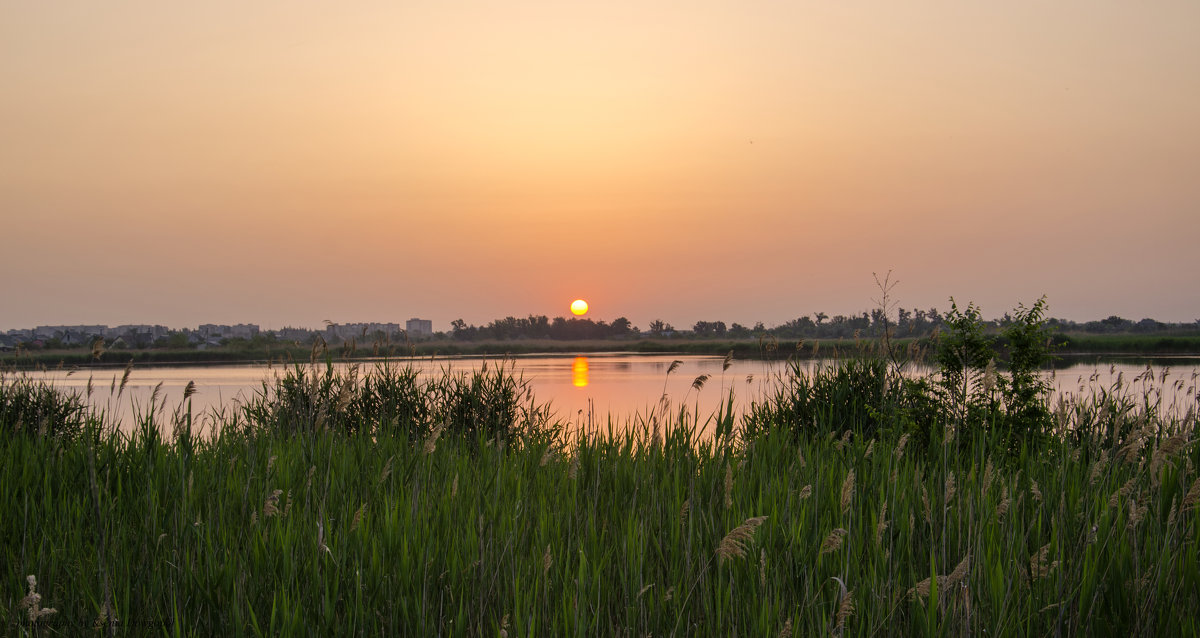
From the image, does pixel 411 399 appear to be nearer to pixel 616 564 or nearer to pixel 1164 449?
pixel 616 564

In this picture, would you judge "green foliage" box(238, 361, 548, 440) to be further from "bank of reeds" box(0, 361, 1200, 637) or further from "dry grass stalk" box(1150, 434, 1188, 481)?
"dry grass stalk" box(1150, 434, 1188, 481)

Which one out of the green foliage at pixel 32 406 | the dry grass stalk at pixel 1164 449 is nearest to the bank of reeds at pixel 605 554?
the dry grass stalk at pixel 1164 449

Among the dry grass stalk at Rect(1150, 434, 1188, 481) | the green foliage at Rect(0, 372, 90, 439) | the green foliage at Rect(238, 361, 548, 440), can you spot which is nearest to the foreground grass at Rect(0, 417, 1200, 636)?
the dry grass stalk at Rect(1150, 434, 1188, 481)

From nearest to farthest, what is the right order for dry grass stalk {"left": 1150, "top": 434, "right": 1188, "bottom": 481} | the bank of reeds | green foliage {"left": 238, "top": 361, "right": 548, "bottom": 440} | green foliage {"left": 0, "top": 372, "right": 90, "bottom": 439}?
1. dry grass stalk {"left": 1150, "top": 434, "right": 1188, "bottom": 481}
2. the bank of reeds
3. green foliage {"left": 0, "top": 372, "right": 90, "bottom": 439}
4. green foliage {"left": 238, "top": 361, "right": 548, "bottom": 440}

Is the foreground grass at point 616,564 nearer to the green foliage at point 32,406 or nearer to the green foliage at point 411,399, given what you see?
the green foliage at point 32,406

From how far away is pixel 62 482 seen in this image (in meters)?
6.03

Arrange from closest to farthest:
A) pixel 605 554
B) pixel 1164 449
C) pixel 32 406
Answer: pixel 1164 449 → pixel 605 554 → pixel 32 406

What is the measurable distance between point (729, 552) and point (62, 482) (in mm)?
5918

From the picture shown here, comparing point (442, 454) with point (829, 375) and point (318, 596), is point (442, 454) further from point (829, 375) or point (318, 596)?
point (829, 375)

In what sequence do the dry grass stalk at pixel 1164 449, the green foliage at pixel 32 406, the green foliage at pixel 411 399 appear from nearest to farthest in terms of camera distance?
the dry grass stalk at pixel 1164 449, the green foliage at pixel 32 406, the green foliage at pixel 411 399

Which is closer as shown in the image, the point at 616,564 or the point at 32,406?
the point at 616,564

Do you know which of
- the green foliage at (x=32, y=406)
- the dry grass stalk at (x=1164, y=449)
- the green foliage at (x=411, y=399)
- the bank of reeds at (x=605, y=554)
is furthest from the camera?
the green foliage at (x=411, y=399)

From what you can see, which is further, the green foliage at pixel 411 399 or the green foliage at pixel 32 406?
the green foliage at pixel 411 399

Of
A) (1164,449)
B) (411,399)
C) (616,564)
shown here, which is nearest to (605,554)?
(616,564)
